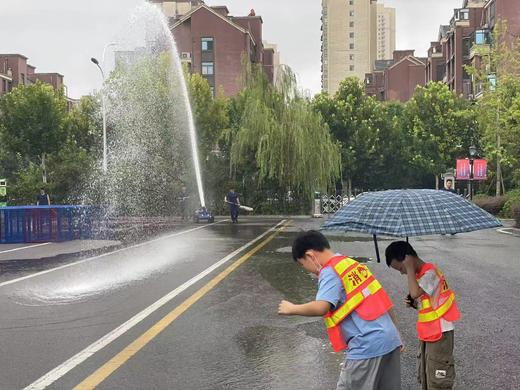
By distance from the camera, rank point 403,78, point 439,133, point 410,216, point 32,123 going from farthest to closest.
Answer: point 403,78 → point 439,133 → point 32,123 → point 410,216

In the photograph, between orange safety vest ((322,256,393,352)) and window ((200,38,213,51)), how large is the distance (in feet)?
218

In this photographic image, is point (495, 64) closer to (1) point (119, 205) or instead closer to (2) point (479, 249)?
(2) point (479, 249)

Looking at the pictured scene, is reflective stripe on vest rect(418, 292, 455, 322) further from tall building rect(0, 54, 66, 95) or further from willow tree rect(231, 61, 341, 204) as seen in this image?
tall building rect(0, 54, 66, 95)

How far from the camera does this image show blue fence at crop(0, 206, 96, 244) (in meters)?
18.8

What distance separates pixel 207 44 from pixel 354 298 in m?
66.9

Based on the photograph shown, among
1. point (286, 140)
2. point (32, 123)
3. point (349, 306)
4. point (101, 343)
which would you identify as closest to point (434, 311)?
point (349, 306)

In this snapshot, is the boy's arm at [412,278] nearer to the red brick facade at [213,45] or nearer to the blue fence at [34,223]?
the blue fence at [34,223]

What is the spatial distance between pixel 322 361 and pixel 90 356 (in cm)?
217

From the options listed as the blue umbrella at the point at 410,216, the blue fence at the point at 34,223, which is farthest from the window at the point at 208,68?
the blue umbrella at the point at 410,216

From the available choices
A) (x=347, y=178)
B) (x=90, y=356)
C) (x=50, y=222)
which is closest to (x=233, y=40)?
(x=347, y=178)

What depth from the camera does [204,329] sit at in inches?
265

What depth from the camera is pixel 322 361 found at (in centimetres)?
545

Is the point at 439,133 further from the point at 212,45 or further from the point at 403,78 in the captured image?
the point at 403,78

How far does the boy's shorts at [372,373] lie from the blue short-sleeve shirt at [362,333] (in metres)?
0.03
